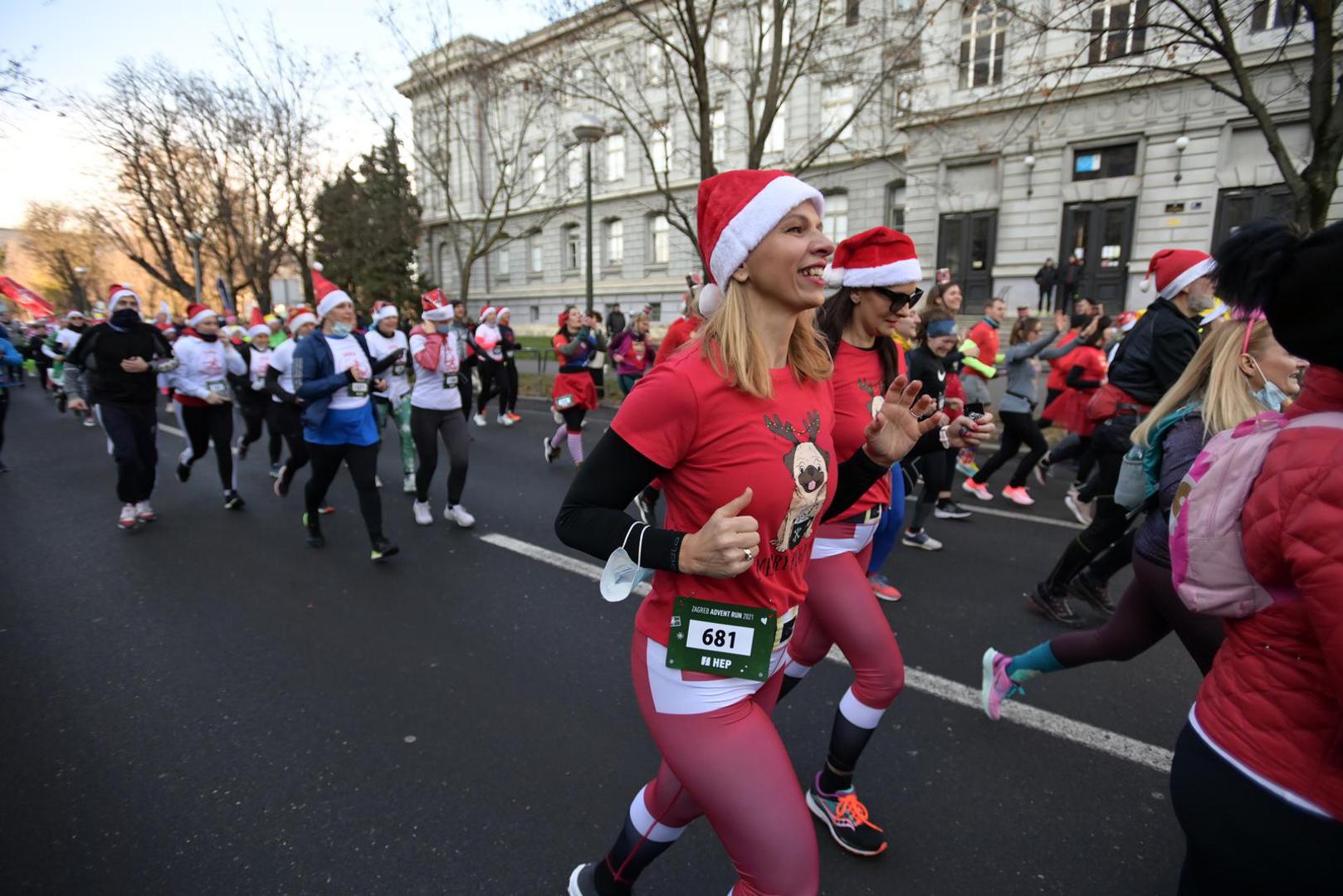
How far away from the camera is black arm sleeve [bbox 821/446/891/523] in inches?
81.8

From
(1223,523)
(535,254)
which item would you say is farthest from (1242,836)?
(535,254)

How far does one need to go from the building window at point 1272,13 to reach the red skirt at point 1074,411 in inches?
163

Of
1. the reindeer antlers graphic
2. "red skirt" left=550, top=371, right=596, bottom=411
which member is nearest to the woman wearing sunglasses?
the reindeer antlers graphic

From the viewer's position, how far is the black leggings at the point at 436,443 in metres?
6.45

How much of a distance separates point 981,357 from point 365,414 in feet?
18.8

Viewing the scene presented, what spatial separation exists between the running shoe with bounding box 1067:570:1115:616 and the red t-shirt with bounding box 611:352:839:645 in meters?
3.33

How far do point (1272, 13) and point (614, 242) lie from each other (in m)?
26.1

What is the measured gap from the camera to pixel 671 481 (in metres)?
1.70

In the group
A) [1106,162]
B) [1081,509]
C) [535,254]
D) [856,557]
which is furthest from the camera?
[535,254]

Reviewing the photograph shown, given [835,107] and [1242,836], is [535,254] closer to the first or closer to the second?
[835,107]

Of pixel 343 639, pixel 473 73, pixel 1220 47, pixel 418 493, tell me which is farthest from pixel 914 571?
pixel 473 73

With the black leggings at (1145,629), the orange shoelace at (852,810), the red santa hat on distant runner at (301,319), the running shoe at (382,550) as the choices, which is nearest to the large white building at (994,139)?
the red santa hat on distant runner at (301,319)

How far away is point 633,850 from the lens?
1943 millimetres

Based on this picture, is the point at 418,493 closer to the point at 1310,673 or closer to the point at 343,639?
the point at 343,639
